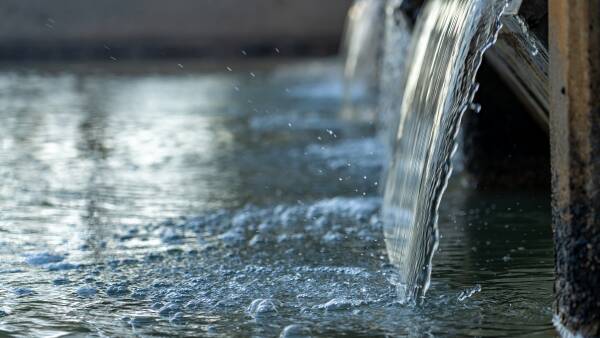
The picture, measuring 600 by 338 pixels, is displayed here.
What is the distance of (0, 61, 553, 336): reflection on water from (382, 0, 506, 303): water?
10 centimetres

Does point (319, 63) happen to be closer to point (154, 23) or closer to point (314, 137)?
point (154, 23)

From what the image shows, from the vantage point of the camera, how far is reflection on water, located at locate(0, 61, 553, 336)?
322 centimetres

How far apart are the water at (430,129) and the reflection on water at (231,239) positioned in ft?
0.33

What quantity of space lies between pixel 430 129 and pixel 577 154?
1.44 metres

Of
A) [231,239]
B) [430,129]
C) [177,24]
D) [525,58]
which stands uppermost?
[177,24]

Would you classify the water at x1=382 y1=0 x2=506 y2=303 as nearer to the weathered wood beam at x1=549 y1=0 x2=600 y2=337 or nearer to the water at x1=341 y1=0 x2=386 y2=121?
the weathered wood beam at x1=549 y1=0 x2=600 y2=337

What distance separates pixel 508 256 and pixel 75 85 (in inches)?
355

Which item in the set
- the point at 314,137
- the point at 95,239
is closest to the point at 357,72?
the point at 314,137

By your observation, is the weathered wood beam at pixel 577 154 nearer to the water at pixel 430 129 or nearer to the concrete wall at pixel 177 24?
the water at pixel 430 129

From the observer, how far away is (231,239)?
4438 millimetres

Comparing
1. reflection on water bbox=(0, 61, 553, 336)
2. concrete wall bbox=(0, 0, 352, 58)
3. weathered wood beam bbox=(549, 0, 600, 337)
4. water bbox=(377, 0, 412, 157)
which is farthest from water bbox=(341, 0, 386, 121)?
concrete wall bbox=(0, 0, 352, 58)

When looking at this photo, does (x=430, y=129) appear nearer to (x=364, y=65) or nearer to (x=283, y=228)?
(x=283, y=228)

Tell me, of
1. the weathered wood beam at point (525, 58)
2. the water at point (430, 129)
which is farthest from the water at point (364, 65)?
the weathered wood beam at point (525, 58)

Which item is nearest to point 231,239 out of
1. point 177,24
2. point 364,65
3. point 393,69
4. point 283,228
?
point 283,228
